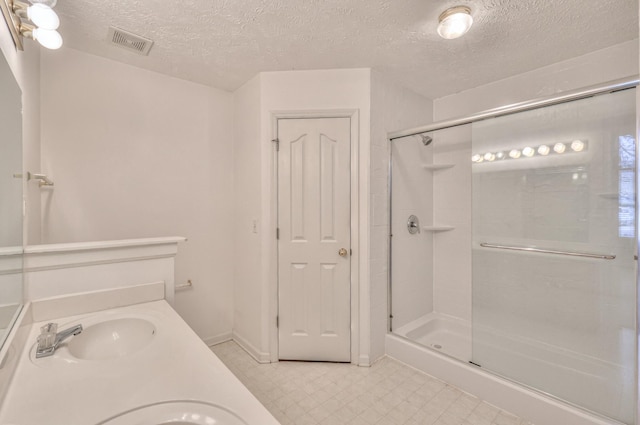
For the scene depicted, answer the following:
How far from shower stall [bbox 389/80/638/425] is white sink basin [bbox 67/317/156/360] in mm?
1818

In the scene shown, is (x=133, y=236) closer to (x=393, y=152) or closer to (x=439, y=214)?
(x=393, y=152)

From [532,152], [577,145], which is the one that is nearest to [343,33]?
[532,152]

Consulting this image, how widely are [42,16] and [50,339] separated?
129cm

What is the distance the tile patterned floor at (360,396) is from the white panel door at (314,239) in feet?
0.63

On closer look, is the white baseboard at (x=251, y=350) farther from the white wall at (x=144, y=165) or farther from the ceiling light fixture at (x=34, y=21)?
the ceiling light fixture at (x=34, y=21)

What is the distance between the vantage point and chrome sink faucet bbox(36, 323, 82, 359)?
3.15 ft

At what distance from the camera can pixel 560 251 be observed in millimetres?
1984

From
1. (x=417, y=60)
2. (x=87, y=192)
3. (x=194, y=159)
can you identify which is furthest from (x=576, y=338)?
(x=87, y=192)

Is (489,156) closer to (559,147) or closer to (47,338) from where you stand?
(559,147)

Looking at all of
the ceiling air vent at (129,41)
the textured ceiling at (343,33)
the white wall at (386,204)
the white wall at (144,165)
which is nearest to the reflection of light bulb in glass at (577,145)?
the textured ceiling at (343,33)

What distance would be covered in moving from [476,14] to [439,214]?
174 cm

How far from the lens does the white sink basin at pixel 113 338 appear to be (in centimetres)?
119

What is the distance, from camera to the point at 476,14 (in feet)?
5.20

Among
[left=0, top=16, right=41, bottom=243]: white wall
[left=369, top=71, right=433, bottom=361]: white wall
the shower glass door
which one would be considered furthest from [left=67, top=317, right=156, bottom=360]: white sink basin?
the shower glass door
